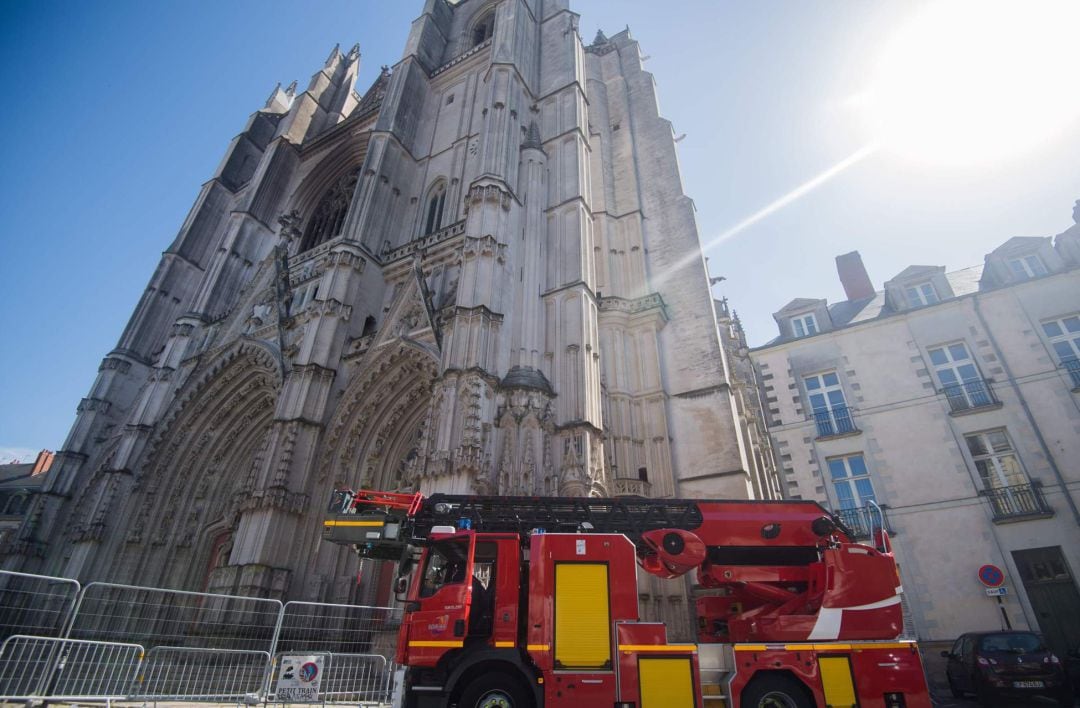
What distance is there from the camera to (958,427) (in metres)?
13.2

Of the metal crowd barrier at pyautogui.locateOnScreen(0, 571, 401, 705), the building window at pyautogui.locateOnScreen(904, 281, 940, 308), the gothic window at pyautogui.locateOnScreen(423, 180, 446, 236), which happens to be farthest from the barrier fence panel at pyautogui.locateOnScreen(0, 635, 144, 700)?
the building window at pyautogui.locateOnScreen(904, 281, 940, 308)

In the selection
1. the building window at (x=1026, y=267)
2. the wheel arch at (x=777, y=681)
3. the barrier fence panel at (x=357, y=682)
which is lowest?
the barrier fence panel at (x=357, y=682)

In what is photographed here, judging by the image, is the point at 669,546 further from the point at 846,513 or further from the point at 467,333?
the point at 846,513

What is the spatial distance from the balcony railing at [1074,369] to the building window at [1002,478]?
1.76 metres

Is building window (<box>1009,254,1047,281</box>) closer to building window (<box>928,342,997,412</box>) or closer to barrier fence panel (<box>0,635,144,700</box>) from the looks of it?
building window (<box>928,342,997,412</box>)

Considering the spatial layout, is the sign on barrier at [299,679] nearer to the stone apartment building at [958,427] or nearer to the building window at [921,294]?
the stone apartment building at [958,427]

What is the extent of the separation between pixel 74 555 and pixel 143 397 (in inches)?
203

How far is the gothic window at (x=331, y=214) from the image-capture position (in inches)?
902

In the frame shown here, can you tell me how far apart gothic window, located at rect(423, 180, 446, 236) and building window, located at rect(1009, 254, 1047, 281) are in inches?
662

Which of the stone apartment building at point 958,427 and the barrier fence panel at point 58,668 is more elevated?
the stone apartment building at point 958,427

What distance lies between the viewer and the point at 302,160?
25.3 metres

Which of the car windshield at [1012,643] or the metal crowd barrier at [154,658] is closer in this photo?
the metal crowd barrier at [154,658]

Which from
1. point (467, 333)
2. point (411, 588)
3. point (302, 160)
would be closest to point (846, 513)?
point (467, 333)

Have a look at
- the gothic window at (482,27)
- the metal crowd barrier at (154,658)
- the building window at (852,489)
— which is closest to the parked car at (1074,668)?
the building window at (852,489)
